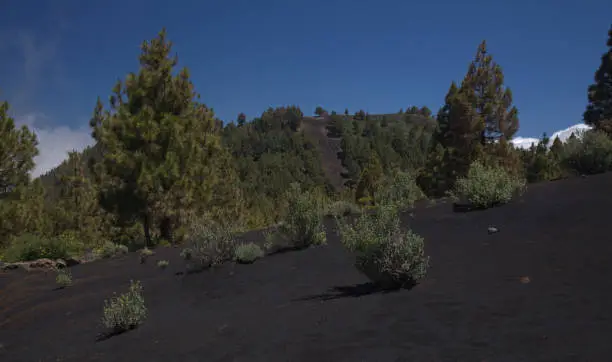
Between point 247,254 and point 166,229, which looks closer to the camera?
point 247,254

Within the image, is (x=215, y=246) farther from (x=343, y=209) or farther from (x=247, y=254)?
(x=343, y=209)

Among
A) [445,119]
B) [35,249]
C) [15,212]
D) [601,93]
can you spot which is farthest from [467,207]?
[601,93]

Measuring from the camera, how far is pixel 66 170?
32.5 metres

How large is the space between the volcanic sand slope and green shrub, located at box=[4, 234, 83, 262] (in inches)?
274

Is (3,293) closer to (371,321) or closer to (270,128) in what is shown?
(371,321)

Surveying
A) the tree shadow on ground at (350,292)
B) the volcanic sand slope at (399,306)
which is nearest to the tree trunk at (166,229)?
the volcanic sand slope at (399,306)

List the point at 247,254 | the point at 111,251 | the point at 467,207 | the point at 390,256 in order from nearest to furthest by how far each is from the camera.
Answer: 1. the point at 390,256
2. the point at 247,254
3. the point at 467,207
4. the point at 111,251

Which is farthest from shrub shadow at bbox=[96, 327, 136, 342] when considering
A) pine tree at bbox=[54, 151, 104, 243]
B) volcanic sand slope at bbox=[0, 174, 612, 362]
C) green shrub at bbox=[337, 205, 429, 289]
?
pine tree at bbox=[54, 151, 104, 243]

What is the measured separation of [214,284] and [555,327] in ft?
21.7

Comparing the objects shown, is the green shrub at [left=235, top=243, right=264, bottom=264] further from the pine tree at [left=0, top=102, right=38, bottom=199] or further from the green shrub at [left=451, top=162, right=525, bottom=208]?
the pine tree at [left=0, top=102, right=38, bottom=199]

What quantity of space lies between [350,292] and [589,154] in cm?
1079

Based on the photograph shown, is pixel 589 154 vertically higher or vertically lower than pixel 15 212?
higher

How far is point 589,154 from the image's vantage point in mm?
13633

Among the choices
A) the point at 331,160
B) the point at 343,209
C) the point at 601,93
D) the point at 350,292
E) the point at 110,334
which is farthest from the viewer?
the point at 331,160
